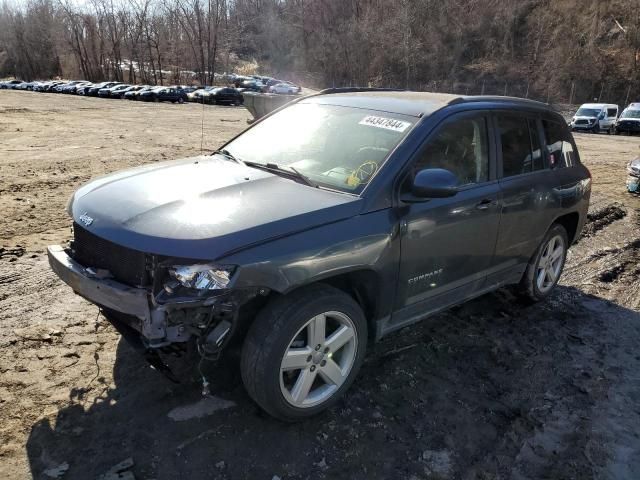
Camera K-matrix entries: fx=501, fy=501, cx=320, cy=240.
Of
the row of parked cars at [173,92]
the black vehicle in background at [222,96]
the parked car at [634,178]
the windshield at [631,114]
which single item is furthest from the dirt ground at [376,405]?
the black vehicle in background at [222,96]

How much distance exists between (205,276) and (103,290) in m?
0.66

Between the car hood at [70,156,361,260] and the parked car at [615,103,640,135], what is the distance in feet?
105

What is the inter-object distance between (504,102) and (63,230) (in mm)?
5324

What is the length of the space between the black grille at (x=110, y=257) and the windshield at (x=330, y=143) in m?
1.25

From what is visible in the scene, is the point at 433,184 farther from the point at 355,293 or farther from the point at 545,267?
the point at 545,267

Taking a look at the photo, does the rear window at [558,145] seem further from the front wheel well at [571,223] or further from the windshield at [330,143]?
the windshield at [330,143]

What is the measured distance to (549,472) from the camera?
2.86 metres

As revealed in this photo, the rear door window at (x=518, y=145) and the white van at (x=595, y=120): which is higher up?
the rear door window at (x=518, y=145)

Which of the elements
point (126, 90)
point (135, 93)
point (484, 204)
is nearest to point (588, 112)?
point (484, 204)

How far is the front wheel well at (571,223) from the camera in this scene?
5082 mm

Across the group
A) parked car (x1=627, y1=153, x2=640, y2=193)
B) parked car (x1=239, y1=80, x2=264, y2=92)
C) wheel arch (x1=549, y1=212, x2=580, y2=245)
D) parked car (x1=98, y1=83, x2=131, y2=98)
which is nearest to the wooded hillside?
parked car (x1=239, y1=80, x2=264, y2=92)

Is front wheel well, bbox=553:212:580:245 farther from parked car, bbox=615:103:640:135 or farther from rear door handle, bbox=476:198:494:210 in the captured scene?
parked car, bbox=615:103:640:135

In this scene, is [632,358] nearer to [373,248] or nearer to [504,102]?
[504,102]

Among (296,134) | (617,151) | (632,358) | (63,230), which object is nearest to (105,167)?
(63,230)
